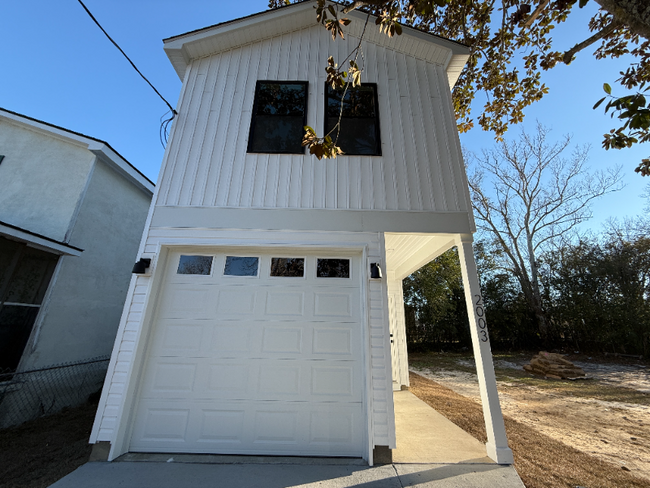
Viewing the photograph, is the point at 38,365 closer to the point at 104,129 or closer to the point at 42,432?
the point at 42,432

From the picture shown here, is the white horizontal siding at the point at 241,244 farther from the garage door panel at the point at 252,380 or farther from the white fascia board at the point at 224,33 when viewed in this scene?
the white fascia board at the point at 224,33

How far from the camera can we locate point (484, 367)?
3297mm

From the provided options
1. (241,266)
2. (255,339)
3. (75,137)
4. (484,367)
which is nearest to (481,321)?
(484,367)

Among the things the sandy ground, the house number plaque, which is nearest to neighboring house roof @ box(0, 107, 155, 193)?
the house number plaque

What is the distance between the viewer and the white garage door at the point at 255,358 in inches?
128

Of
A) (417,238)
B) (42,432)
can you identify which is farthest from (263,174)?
(42,432)

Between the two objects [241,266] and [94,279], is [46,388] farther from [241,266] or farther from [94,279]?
[241,266]

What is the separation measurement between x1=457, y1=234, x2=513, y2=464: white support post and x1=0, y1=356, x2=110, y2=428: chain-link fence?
6304 mm

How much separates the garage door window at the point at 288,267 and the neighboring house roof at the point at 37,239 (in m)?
3.78

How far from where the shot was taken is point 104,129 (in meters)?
6.20

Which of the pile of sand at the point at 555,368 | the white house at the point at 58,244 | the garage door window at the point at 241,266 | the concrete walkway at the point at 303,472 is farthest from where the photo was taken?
the pile of sand at the point at 555,368

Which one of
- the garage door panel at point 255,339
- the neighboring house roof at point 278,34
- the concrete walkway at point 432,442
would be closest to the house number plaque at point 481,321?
the concrete walkway at point 432,442

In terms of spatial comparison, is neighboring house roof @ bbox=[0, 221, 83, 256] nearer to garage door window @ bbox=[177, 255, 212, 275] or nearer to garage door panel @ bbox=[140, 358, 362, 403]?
garage door window @ bbox=[177, 255, 212, 275]

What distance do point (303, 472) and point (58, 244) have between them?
525 cm
